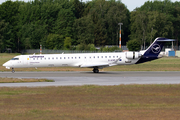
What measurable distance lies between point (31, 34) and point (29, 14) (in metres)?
13.3

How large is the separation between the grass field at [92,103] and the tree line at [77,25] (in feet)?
243

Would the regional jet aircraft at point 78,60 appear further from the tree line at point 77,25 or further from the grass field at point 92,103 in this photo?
the tree line at point 77,25

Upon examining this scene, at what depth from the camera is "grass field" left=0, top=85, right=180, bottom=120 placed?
12266 mm

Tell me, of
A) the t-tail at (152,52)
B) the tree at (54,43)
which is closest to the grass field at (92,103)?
the t-tail at (152,52)

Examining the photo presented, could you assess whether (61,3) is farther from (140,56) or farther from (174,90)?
(174,90)

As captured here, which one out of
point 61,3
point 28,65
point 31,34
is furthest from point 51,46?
point 28,65

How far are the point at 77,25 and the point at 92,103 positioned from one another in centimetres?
9236

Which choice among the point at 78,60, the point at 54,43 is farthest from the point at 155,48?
the point at 54,43

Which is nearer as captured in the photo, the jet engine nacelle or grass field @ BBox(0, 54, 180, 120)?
grass field @ BBox(0, 54, 180, 120)

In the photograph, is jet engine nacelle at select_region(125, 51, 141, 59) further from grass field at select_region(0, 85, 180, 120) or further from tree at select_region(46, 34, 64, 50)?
tree at select_region(46, 34, 64, 50)

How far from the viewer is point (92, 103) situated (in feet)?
49.0

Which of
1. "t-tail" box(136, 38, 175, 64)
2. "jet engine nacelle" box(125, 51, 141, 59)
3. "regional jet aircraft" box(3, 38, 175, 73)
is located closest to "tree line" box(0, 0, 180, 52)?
"regional jet aircraft" box(3, 38, 175, 73)

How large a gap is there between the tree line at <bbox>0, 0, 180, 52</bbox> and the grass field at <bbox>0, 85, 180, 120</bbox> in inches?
2916

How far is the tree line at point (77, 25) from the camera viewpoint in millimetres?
97625
